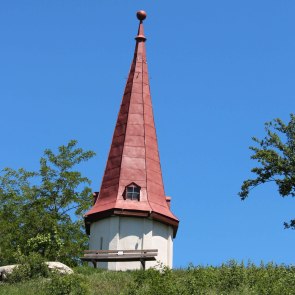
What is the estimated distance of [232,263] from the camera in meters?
36.4

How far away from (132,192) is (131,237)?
265 cm

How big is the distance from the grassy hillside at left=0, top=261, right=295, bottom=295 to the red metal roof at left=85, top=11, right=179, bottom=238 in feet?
27.1

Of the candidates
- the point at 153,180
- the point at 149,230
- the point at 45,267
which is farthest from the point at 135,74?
the point at 45,267

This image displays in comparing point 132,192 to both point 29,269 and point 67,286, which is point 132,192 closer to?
point 29,269

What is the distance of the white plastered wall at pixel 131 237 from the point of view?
4388 centimetres

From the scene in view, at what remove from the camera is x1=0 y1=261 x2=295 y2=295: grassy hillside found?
31297 mm

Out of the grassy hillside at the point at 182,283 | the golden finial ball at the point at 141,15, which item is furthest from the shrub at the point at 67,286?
the golden finial ball at the point at 141,15

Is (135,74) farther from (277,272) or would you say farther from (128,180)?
(277,272)

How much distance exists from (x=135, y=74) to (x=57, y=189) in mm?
8134

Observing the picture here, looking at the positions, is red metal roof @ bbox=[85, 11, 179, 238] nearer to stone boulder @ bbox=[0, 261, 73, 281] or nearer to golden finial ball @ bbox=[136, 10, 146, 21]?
golden finial ball @ bbox=[136, 10, 146, 21]

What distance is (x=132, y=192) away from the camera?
4566cm

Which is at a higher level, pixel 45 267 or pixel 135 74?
pixel 135 74

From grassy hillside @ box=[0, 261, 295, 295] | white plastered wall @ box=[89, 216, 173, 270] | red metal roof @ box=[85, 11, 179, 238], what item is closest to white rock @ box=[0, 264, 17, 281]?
grassy hillside @ box=[0, 261, 295, 295]

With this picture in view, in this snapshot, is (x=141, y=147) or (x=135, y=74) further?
(x=135, y=74)
